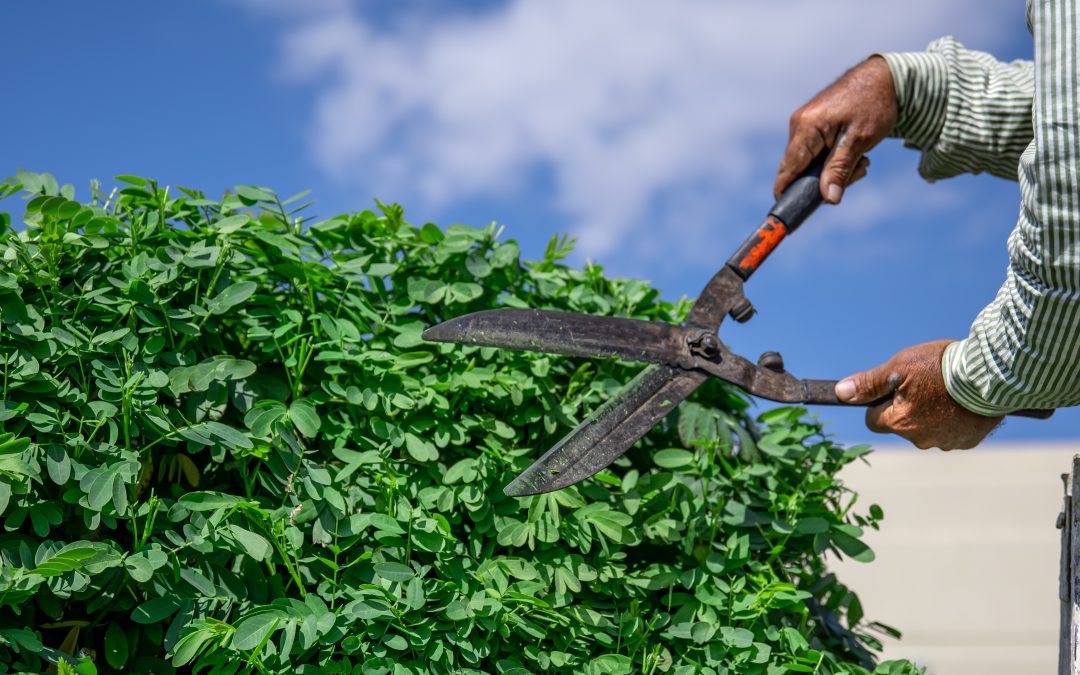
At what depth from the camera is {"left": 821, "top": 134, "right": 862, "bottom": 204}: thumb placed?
2.52 metres

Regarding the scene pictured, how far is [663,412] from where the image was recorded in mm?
2107

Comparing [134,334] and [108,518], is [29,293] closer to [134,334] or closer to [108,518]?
[134,334]

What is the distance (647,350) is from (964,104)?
4.30ft

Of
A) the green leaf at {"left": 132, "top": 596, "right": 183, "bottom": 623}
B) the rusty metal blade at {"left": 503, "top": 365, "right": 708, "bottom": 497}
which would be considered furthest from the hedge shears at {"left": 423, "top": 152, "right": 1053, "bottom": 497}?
the green leaf at {"left": 132, "top": 596, "right": 183, "bottom": 623}

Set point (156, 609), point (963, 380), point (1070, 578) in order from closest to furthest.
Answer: point (156, 609), point (963, 380), point (1070, 578)

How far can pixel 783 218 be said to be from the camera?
96.7 inches

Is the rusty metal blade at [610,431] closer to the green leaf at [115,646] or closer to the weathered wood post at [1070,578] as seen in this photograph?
the green leaf at [115,646]

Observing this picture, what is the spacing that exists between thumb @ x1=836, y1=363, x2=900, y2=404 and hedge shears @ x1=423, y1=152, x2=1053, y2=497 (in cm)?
3

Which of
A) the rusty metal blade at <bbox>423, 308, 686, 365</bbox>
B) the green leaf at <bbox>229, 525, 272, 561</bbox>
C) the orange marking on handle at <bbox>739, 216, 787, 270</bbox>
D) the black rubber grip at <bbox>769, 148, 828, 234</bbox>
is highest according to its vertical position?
the black rubber grip at <bbox>769, 148, 828, 234</bbox>

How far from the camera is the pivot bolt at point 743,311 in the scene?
7.77ft

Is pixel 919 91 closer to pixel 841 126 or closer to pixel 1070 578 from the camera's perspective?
Answer: pixel 841 126

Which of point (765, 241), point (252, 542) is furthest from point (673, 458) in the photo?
point (252, 542)

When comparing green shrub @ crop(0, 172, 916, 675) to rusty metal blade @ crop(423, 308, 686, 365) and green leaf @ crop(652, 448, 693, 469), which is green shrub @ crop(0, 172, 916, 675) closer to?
green leaf @ crop(652, 448, 693, 469)

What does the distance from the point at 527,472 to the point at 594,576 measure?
0.96ft
